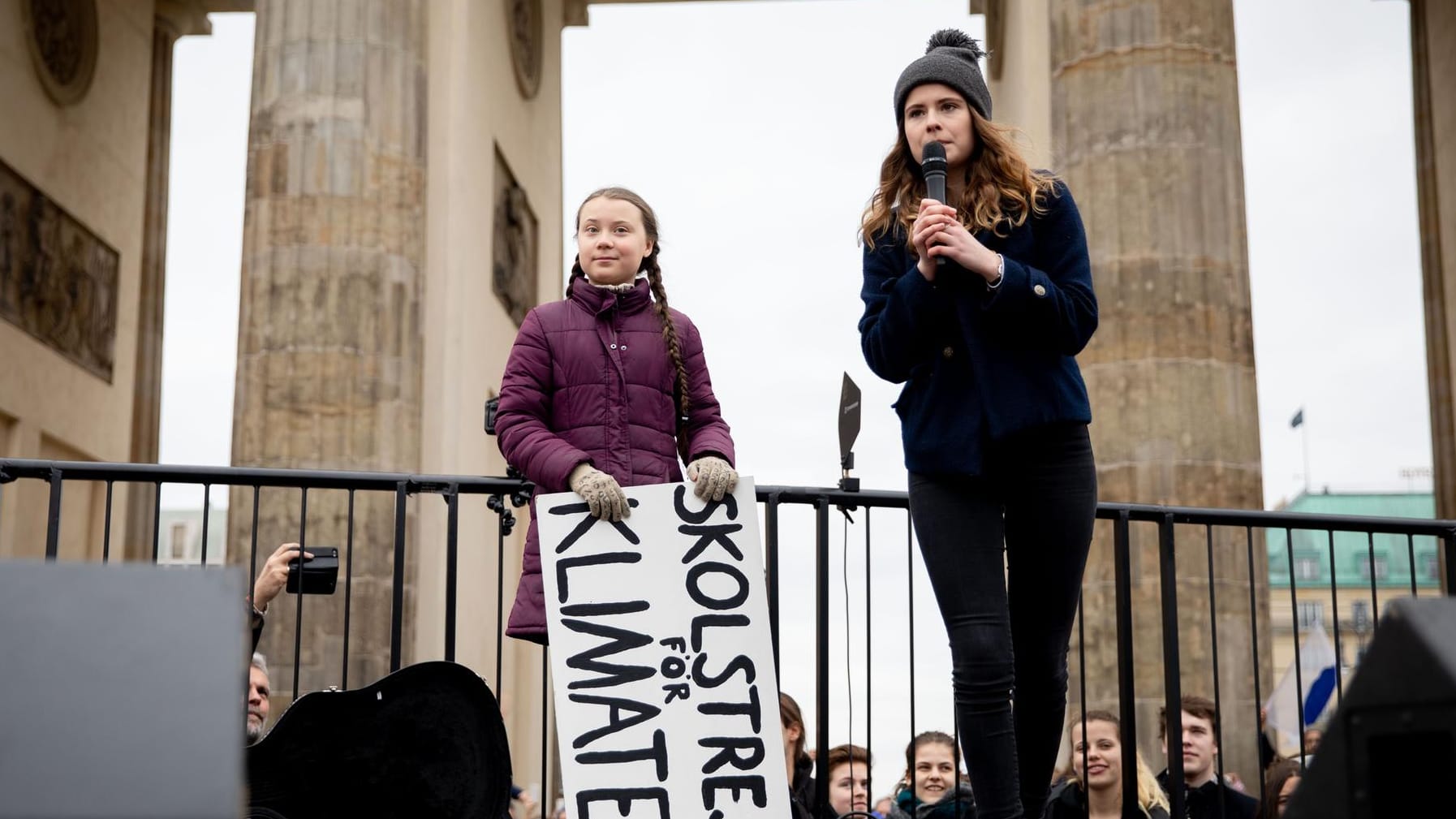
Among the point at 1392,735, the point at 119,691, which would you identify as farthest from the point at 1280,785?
the point at 119,691

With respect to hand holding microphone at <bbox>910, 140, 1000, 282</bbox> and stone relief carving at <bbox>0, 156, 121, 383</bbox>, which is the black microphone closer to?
hand holding microphone at <bbox>910, 140, 1000, 282</bbox>

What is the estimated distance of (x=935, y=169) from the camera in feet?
14.7

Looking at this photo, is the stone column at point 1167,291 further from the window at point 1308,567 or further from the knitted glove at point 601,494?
the window at point 1308,567

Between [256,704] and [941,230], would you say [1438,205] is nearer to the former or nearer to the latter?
[256,704]

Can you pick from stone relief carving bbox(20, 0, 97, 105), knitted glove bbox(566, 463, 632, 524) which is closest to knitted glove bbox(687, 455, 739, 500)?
knitted glove bbox(566, 463, 632, 524)

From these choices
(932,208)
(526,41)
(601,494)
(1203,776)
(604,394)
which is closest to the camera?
(932,208)

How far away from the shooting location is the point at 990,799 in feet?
14.6

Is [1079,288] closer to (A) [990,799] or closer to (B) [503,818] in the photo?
(A) [990,799]

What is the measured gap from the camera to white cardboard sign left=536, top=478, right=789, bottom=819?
5328 millimetres

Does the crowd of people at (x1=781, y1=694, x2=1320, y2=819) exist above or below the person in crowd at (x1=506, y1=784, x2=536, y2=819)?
above

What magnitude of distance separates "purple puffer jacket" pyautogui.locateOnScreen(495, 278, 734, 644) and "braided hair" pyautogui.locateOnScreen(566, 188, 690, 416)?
0.02 meters

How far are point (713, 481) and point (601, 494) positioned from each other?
0.36m

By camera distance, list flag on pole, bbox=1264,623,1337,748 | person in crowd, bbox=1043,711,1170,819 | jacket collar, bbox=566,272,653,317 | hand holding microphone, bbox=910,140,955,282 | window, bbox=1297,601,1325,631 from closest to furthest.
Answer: hand holding microphone, bbox=910,140,955,282 → jacket collar, bbox=566,272,653,317 → person in crowd, bbox=1043,711,1170,819 → flag on pole, bbox=1264,623,1337,748 → window, bbox=1297,601,1325,631

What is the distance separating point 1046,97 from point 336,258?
20.8ft
